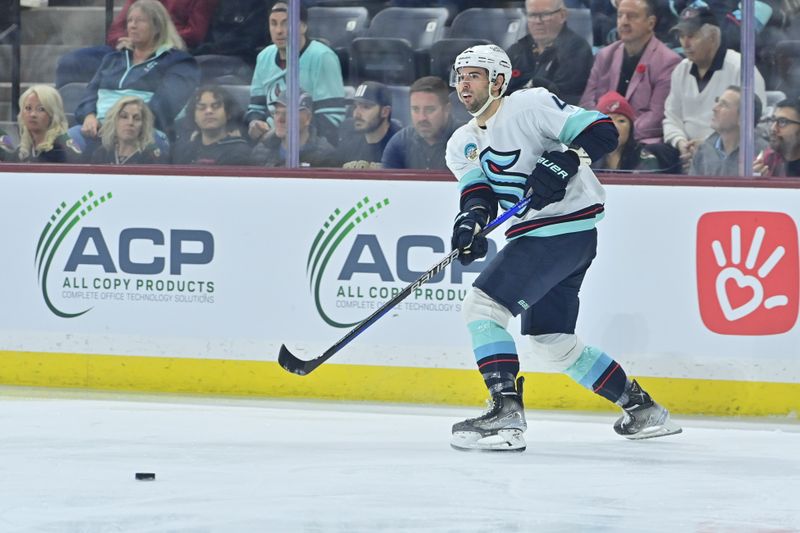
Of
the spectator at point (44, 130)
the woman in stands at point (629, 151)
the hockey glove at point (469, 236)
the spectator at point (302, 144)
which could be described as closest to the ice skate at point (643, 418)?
the hockey glove at point (469, 236)

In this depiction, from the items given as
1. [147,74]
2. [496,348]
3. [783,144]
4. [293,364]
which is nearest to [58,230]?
[147,74]

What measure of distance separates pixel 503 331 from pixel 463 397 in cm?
95

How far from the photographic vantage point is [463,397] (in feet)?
16.5

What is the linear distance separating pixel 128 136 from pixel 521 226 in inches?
69.4

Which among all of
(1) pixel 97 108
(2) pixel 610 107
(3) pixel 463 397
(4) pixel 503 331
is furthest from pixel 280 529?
(1) pixel 97 108

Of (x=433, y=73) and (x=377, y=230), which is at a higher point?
(x=433, y=73)

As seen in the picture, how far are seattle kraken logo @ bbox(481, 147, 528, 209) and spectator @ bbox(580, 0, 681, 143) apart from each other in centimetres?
84

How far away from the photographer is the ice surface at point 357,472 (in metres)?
3.21

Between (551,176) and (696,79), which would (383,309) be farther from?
(696,79)

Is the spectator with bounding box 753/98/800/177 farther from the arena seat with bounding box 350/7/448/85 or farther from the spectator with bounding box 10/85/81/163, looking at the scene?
the spectator with bounding box 10/85/81/163

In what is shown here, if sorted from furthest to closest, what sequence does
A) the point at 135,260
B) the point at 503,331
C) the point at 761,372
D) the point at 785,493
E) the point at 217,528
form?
the point at 135,260 → the point at 761,372 → the point at 503,331 → the point at 785,493 → the point at 217,528

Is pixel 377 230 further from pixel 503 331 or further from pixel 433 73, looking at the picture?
pixel 503 331

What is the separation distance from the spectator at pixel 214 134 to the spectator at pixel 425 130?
0.55 meters

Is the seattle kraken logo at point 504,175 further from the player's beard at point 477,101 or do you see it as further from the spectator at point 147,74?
the spectator at point 147,74
